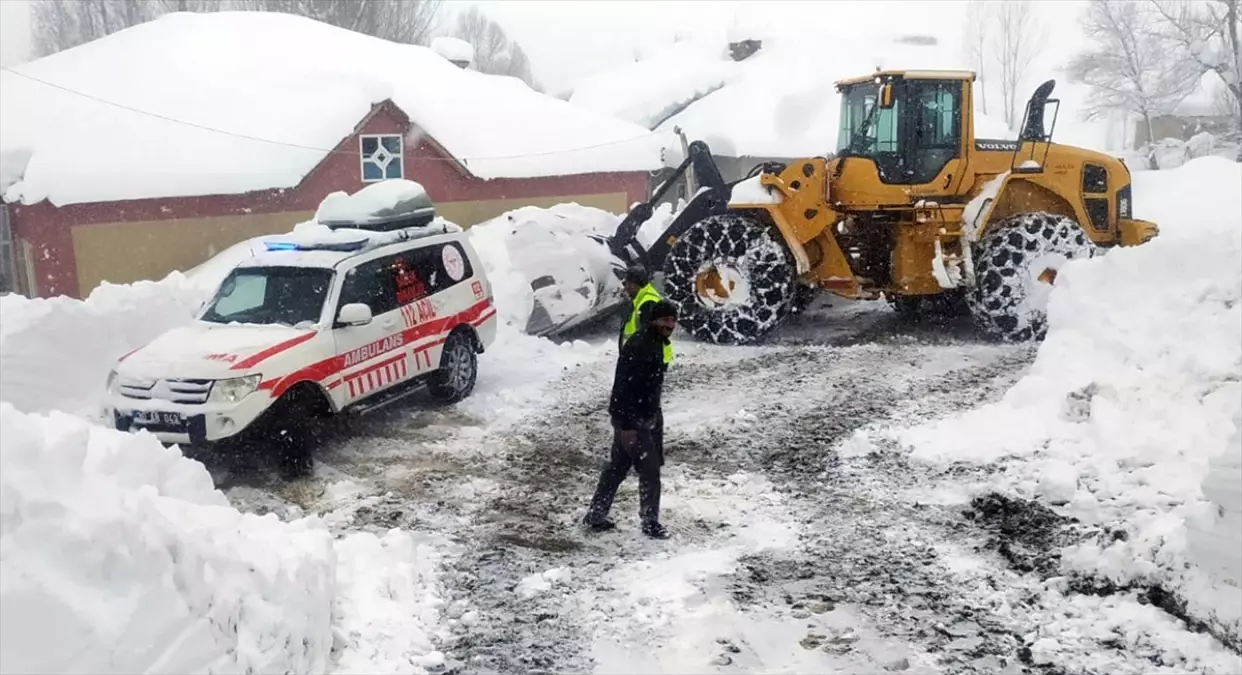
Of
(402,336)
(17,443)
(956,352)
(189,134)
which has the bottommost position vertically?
(956,352)

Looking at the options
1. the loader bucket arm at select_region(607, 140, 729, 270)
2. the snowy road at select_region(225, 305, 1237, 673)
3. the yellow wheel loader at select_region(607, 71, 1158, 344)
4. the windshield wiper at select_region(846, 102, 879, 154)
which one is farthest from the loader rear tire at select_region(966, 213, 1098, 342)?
the loader bucket arm at select_region(607, 140, 729, 270)

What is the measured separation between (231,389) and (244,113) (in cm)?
1468

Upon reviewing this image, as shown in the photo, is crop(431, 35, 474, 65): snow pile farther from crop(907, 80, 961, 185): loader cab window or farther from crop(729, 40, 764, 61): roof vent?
crop(907, 80, 961, 185): loader cab window

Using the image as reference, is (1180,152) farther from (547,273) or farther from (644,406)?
(644,406)

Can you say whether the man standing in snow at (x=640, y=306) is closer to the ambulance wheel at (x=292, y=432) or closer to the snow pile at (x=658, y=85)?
the ambulance wheel at (x=292, y=432)

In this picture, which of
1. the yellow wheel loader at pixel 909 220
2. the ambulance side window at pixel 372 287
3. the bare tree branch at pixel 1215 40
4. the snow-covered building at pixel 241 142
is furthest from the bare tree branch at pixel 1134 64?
the ambulance side window at pixel 372 287

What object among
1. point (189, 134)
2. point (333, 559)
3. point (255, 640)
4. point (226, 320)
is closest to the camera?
point (255, 640)

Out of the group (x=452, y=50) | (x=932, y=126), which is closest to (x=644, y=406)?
(x=932, y=126)

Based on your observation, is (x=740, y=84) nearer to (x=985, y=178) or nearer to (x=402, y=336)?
(x=985, y=178)

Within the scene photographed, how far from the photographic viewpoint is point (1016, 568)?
5.95 m

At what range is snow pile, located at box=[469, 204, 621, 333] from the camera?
42.0 feet

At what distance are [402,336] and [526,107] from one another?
17716 millimetres

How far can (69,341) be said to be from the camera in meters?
10.2

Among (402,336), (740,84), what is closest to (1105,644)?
(402,336)
